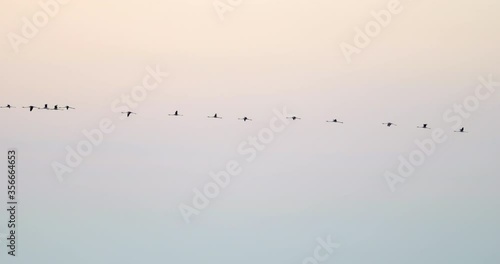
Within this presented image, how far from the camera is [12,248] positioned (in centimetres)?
639

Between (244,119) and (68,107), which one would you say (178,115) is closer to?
(244,119)

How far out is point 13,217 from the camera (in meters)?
6.39

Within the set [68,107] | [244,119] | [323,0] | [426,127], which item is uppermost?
[323,0]

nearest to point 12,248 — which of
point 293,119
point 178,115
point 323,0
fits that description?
point 178,115

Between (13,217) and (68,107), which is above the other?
(68,107)

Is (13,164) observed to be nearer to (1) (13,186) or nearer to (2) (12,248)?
(1) (13,186)

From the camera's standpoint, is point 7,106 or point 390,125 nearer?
point 7,106

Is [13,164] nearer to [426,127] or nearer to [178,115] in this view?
[178,115]

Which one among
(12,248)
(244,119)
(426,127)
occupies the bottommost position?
(12,248)

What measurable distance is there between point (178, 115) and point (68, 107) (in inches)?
45.5

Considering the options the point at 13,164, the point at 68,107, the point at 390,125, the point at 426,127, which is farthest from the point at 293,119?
the point at 13,164

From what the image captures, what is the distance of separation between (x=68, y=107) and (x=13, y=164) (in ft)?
2.71

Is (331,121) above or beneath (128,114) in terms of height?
beneath

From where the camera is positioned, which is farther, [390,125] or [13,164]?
[390,125]
